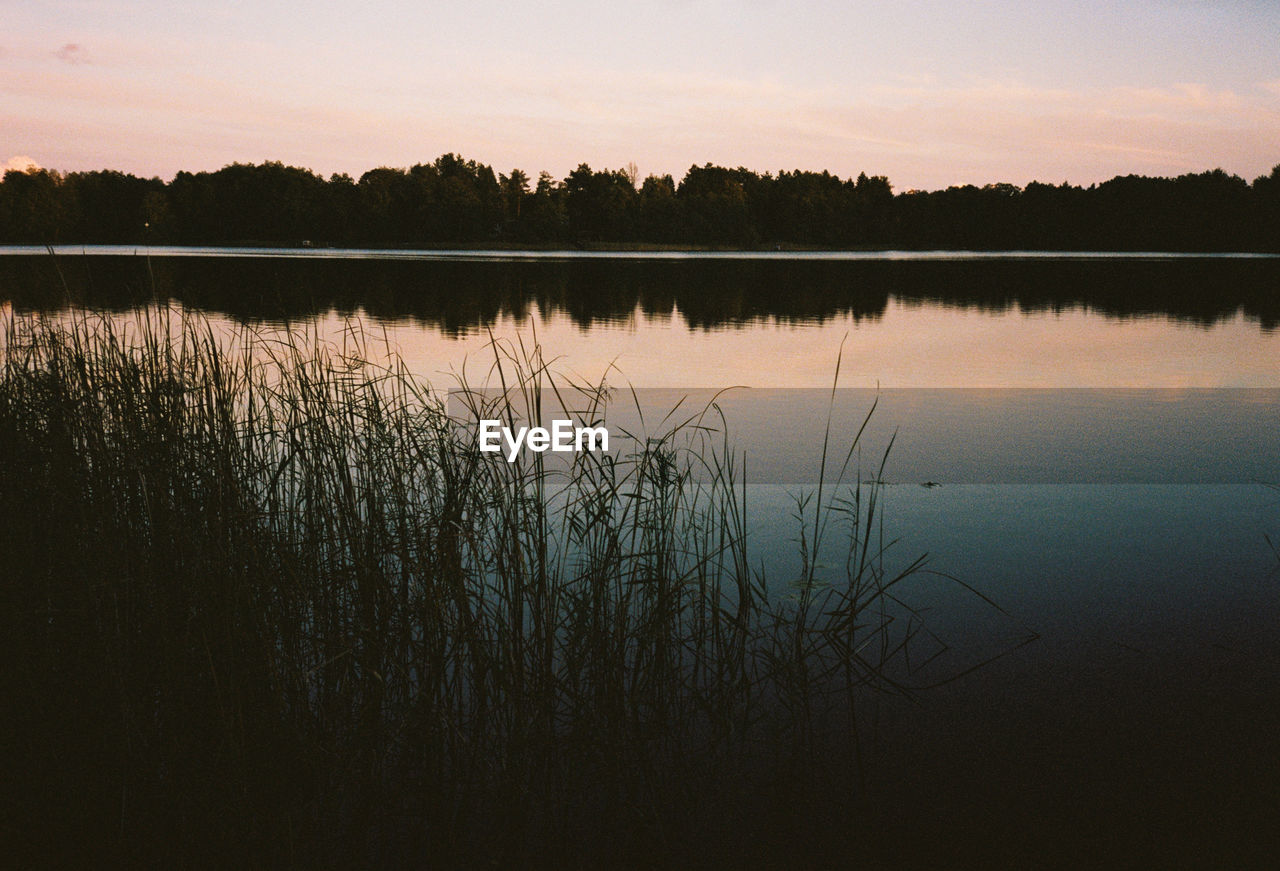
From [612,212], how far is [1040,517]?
93191 mm

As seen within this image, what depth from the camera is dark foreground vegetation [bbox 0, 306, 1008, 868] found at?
8.78 feet

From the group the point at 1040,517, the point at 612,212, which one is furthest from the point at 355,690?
the point at 612,212

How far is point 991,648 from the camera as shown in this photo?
3.84 meters

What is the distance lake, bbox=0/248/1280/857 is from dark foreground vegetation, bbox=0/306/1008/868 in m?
0.41

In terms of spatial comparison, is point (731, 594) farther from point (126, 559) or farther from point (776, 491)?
point (126, 559)

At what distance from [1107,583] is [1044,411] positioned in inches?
205

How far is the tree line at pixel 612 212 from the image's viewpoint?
284 ft

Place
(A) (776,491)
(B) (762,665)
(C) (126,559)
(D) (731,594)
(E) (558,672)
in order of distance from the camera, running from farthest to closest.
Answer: (A) (776,491) → (D) (731,594) → (B) (762,665) → (E) (558,672) → (C) (126,559)

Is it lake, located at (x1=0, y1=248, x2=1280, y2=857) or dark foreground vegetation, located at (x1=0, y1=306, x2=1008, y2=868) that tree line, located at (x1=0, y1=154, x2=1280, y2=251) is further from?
dark foreground vegetation, located at (x1=0, y1=306, x2=1008, y2=868)

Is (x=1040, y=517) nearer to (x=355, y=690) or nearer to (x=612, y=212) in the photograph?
(x=355, y=690)

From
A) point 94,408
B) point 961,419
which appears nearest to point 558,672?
point 94,408

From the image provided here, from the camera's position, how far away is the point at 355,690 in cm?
322

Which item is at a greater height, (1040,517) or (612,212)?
(612,212)

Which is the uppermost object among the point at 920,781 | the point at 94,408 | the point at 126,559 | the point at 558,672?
the point at 94,408
